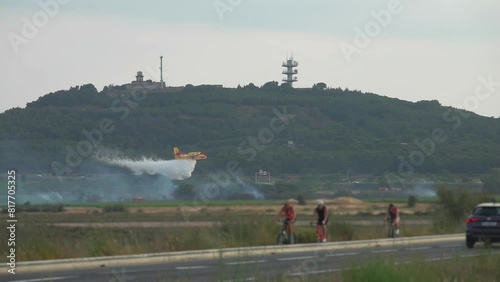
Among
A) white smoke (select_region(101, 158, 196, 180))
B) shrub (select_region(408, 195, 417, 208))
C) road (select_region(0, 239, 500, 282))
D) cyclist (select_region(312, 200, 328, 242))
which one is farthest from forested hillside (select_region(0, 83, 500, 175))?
road (select_region(0, 239, 500, 282))

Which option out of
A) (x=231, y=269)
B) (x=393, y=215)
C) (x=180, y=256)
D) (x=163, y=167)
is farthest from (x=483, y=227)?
(x=163, y=167)

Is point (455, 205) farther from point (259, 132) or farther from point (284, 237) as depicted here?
point (259, 132)

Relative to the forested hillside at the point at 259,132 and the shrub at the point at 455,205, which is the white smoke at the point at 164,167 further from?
the shrub at the point at 455,205

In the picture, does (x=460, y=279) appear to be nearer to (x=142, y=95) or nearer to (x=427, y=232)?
(x=427, y=232)

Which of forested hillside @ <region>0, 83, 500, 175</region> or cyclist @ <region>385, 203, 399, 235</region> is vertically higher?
forested hillside @ <region>0, 83, 500, 175</region>

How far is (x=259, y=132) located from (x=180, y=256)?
137 metres

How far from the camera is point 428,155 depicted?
135750 mm

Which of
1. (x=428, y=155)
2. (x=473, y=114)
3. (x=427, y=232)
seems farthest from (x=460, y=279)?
(x=473, y=114)

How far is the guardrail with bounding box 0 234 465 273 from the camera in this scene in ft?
78.2

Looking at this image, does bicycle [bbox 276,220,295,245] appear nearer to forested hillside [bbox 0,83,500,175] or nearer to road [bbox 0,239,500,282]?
road [bbox 0,239,500,282]

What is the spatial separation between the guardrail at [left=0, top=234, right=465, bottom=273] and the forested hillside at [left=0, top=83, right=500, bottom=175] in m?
79.2

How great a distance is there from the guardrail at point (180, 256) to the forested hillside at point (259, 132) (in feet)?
260

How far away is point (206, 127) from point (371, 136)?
26937 mm

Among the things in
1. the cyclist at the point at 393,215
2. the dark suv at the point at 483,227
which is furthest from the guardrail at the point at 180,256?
the dark suv at the point at 483,227
